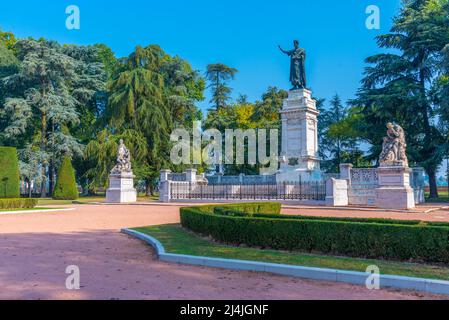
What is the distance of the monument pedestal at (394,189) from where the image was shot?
78.1 feet

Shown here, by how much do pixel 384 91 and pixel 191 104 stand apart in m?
22.1

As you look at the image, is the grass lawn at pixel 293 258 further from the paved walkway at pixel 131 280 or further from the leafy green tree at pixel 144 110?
the leafy green tree at pixel 144 110

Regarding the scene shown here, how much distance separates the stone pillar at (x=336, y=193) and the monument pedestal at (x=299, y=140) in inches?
257

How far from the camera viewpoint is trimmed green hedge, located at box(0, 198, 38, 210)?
2485cm

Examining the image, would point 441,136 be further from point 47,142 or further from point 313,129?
point 47,142

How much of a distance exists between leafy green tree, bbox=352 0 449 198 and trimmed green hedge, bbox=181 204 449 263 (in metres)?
28.9

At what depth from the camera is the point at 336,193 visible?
26531mm

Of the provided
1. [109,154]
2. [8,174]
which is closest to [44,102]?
[109,154]

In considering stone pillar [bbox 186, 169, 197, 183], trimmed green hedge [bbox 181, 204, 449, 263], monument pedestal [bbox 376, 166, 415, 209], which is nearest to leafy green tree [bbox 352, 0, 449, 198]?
monument pedestal [bbox 376, 166, 415, 209]

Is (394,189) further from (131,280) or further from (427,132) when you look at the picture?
(131,280)

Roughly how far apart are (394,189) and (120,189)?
71.2 ft

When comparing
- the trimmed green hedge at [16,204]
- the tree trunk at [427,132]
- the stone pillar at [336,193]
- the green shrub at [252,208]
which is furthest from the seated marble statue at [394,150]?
the trimmed green hedge at [16,204]

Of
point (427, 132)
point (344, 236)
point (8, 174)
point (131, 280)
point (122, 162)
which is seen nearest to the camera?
point (131, 280)

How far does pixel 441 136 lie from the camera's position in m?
36.5
